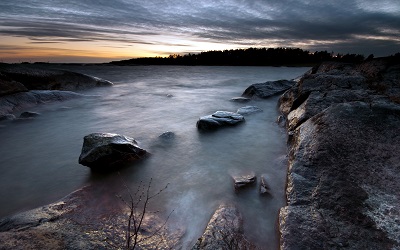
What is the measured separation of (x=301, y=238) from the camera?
2727 mm

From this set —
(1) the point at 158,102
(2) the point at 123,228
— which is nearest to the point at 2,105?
(1) the point at 158,102

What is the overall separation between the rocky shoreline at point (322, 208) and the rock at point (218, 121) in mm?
2948

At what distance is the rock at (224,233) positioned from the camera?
2.83m

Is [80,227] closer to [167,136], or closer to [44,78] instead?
[167,136]

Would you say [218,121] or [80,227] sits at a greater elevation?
[218,121]

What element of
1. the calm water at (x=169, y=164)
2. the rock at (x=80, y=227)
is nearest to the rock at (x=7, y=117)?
the calm water at (x=169, y=164)

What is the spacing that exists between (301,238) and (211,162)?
2.93m

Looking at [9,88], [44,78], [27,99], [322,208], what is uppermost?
[44,78]

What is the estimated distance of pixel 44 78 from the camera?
14.6 metres

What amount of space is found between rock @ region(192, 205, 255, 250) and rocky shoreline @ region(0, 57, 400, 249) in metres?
0.01

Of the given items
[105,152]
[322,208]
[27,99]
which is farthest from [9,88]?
[322,208]

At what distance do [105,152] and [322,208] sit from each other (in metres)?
4.17

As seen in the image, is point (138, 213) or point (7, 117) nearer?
point (138, 213)

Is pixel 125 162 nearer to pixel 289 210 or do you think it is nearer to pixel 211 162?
pixel 211 162
